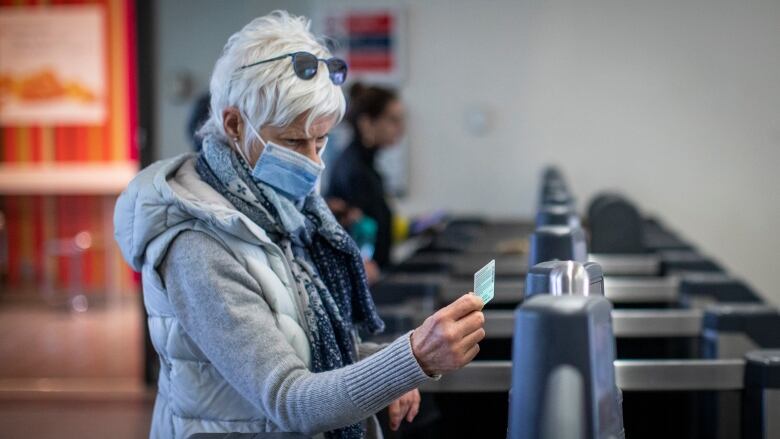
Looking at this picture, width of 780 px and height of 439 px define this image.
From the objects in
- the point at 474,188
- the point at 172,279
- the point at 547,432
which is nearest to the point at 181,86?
the point at 474,188

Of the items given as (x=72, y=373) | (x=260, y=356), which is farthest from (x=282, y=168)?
(x=72, y=373)

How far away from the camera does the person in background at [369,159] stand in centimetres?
392

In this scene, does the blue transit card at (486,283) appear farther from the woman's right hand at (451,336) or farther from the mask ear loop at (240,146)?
the mask ear loop at (240,146)

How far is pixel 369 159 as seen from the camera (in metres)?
4.04

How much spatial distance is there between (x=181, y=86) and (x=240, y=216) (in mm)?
4484

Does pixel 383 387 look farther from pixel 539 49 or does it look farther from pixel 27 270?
pixel 27 270

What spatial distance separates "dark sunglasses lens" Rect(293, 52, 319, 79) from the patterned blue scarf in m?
0.16

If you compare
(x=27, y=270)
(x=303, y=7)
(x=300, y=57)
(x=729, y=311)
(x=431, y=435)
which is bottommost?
(x=27, y=270)

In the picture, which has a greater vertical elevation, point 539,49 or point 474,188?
point 539,49

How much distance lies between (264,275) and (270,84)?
0.28m

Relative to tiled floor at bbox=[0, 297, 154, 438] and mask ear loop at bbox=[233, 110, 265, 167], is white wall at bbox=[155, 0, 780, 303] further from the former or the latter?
mask ear loop at bbox=[233, 110, 265, 167]

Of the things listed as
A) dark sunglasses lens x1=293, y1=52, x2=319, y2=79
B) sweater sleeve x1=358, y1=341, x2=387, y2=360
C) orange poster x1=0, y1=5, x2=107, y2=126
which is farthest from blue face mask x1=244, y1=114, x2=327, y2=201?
orange poster x1=0, y1=5, x2=107, y2=126

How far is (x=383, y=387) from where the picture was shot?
1.32 meters

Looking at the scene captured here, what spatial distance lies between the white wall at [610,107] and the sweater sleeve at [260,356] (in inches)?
187
